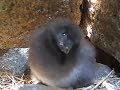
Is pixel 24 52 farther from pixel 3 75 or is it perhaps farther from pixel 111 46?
pixel 111 46

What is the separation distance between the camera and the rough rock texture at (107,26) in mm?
1919

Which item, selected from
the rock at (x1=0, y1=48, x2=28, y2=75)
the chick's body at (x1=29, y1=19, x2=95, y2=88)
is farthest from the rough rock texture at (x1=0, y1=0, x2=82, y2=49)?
the chick's body at (x1=29, y1=19, x2=95, y2=88)

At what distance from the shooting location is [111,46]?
1.99 meters

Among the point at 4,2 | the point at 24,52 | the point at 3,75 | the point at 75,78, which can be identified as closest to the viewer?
the point at 75,78

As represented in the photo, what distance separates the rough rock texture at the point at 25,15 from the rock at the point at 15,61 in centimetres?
13

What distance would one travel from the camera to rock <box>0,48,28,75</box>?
6.81 ft

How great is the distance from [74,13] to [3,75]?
0.48m

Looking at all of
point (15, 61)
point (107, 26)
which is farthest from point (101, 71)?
point (15, 61)

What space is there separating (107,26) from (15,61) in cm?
53

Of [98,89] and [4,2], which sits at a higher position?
[4,2]

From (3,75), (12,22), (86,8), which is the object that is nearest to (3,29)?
(12,22)

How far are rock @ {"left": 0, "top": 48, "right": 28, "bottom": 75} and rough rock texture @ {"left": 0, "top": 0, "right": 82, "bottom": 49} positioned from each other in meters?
0.13

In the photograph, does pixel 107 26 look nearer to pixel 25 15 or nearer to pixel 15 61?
pixel 25 15

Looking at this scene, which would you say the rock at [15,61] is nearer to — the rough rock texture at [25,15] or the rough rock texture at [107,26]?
the rough rock texture at [25,15]
